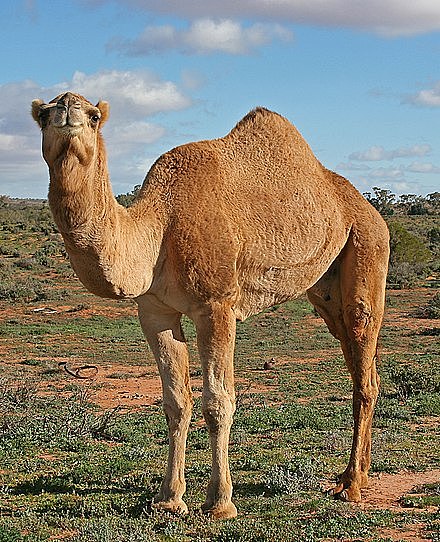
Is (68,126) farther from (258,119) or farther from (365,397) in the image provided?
(365,397)

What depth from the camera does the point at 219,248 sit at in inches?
244

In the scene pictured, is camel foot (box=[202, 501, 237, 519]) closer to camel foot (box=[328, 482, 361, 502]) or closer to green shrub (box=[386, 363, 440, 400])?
camel foot (box=[328, 482, 361, 502])

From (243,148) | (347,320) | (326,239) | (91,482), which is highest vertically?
(243,148)

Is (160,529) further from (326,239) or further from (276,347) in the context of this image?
(276,347)

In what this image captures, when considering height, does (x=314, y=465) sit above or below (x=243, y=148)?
below

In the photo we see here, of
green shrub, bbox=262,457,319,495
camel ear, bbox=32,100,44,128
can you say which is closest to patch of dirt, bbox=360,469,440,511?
green shrub, bbox=262,457,319,495

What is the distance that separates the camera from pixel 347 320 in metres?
7.70

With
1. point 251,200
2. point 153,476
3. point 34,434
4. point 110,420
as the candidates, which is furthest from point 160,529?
point 110,420

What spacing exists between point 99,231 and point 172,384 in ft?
6.03

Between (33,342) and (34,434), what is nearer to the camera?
(34,434)

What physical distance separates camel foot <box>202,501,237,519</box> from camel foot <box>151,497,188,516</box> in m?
0.23

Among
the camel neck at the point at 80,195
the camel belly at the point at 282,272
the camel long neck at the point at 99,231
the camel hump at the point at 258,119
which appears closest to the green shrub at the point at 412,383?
the camel belly at the point at 282,272

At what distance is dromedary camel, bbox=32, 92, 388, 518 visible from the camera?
5.41m

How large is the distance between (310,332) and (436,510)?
53.8 ft
